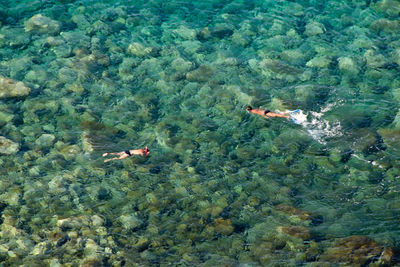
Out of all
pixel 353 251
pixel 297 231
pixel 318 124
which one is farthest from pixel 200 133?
pixel 353 251

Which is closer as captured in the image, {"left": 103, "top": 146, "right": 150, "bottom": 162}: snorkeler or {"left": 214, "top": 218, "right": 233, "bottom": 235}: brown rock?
{"left": 214, "top": 218, "right": 233, "bottom": 235}: brown rock

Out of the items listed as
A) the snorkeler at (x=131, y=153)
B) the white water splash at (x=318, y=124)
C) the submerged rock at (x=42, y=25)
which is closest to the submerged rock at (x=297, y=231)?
the white water splash at (x=318, y=124)

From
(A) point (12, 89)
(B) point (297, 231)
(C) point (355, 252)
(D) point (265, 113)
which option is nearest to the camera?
(C) point (355, 252)

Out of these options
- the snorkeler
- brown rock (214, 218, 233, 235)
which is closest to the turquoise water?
brown rock (214, 218, 233, 235)

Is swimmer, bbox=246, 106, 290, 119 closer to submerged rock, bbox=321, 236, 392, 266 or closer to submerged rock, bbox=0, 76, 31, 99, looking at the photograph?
submerged rock, bbox=321, 236, 392, 266

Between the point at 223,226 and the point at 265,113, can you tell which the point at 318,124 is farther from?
the point at 223,226

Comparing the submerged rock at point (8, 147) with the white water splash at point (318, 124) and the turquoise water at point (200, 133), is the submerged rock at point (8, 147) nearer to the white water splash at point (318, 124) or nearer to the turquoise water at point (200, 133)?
the turquoise water at point (200, 133)
